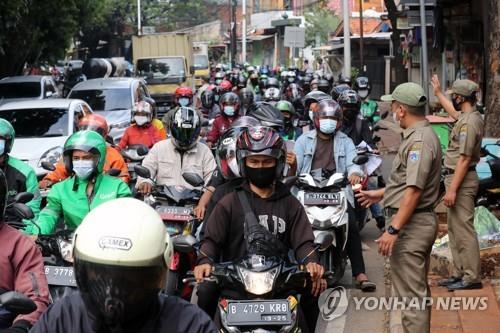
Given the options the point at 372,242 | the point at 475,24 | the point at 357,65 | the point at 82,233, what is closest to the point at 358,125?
the point at 372,242

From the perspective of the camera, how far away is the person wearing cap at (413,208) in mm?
5688

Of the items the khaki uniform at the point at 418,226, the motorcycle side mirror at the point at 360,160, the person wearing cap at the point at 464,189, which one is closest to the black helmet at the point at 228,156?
the khaki uniform at the point at 418,226

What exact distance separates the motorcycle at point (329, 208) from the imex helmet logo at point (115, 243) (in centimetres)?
541

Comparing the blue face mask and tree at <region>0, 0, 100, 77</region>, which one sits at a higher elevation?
tree at <region>0, 0, 100, 77</region>

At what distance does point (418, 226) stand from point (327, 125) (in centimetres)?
289

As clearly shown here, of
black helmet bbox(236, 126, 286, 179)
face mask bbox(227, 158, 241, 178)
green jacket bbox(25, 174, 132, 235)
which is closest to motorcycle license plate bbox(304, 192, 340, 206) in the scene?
face mask bbox(227, 158, 241, 178)

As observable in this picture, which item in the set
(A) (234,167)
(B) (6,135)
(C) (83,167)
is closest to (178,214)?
(A) (234,167)

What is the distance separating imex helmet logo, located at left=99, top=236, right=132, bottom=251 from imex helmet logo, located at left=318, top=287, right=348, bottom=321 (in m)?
5.43

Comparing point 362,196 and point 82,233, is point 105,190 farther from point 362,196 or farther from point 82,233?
point 82,233

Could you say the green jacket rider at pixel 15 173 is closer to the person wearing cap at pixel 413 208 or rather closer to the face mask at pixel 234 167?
the face mask at pixel 234 167

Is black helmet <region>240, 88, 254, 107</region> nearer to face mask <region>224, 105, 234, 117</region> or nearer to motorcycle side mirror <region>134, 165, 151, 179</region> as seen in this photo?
face mask <region>224, 105, 234, 117</region>

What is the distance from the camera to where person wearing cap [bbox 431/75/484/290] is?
24.4 feet

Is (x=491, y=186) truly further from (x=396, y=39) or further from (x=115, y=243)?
(x=396, y=39)

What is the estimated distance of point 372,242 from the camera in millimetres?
10945
